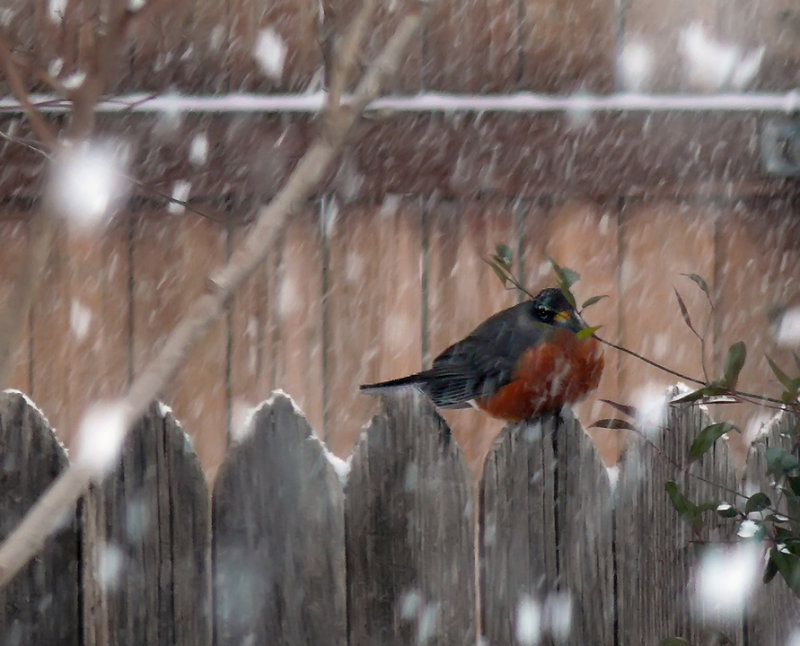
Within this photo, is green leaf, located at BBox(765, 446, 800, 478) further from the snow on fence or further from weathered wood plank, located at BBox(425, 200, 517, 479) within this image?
weathered wood plank, located at BBox(425, 200, 517, 479)

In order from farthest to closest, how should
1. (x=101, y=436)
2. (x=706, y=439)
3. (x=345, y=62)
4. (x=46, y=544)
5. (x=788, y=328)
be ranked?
(x=788, y=328), (x=46, y=544), (x=706, y=439), (x=101, y=436), (x=345, y=62)

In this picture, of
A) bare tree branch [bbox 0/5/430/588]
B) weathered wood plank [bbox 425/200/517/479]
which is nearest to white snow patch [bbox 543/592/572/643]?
weathered wood plank [bbox 425/200/517/479]

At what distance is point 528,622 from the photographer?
6.50 feet

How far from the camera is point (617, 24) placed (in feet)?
9.24

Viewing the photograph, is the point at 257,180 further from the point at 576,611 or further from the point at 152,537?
the point at 576,611

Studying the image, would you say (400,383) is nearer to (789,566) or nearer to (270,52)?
(270,52)

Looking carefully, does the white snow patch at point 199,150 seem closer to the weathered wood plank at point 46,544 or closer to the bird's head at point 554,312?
the bird's head at point 554,312

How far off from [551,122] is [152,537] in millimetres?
1342

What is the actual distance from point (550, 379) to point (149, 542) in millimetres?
777

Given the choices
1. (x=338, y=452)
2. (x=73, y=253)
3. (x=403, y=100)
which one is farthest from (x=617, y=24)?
(x=73, y=253)

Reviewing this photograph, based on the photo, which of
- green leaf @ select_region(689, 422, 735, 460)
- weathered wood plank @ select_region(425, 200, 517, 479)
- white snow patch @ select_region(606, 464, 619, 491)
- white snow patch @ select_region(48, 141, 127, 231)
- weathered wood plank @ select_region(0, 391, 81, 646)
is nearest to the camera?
green leaf @ select_region(689, 422, 735, 460)

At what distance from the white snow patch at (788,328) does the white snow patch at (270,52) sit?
1270 millimetres

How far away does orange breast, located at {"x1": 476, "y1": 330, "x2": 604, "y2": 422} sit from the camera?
223 cm

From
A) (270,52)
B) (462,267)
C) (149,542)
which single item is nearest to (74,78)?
(270,52)
